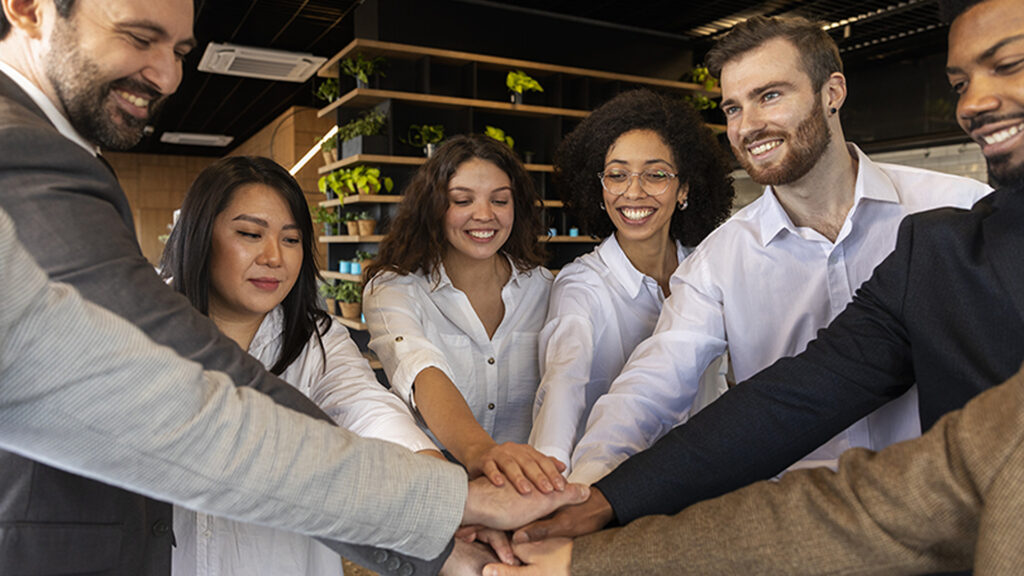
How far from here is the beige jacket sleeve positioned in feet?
2.58

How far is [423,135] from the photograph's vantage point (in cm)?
559

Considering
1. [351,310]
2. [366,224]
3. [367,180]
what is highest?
[367,180]

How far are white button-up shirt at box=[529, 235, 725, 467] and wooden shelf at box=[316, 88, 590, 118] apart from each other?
328cm

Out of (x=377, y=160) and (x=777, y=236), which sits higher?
(x=377, y=160)

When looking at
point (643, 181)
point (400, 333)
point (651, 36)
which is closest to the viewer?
point (400, 333)

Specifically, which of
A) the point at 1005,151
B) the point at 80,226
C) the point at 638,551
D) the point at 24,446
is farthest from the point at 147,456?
the point at 1005,151

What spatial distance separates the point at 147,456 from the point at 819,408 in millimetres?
1191

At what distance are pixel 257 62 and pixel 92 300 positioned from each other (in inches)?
277

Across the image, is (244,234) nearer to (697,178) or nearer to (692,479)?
(692,479)

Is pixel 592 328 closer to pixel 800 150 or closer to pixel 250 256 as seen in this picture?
pixel 800 150

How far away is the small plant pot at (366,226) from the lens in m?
5.52

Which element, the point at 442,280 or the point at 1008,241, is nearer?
the point at 1008,241

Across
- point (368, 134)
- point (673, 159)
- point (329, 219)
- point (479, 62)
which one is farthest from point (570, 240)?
point (673, 159)

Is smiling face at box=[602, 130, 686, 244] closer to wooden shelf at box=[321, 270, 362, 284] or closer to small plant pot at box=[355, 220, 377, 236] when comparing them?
wooden shelf at box=[321, 270, 362, 284]
